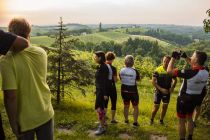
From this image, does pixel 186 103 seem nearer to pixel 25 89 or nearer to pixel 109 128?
pixel 109 128

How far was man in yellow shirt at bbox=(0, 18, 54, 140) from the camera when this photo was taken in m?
4.36

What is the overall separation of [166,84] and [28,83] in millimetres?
7608

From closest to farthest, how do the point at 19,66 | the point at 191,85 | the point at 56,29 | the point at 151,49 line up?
the point at 19,66, the point at 191,85, the point at 56,29, the point at 151,49

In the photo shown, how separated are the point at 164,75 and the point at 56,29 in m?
5.30

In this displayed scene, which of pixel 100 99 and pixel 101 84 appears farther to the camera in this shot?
pixel 100 99

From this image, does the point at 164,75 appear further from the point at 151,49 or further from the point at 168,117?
the point at 151,49

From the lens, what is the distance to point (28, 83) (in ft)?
14.8

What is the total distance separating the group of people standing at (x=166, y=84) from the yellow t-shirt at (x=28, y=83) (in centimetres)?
445

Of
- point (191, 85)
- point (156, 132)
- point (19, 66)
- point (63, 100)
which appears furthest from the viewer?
point (63, 100)

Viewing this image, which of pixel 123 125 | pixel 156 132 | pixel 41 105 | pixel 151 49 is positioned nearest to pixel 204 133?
pixel 156 132

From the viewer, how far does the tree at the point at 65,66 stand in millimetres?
14281

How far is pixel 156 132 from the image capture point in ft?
35.5

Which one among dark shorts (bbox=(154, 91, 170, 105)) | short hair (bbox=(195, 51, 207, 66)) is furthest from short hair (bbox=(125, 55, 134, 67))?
short hair (bbox=(195, 51, 207, 66))

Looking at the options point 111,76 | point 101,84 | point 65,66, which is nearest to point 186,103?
point 101,84
